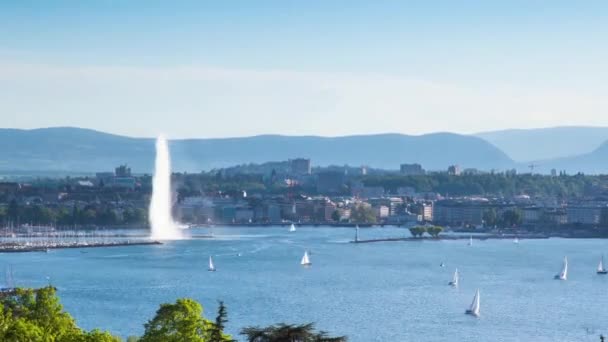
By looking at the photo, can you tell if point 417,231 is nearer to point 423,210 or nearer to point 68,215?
point 68,215

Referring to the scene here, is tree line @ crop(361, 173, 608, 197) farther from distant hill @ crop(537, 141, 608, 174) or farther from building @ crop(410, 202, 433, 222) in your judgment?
distant hill @ crop(537, 141, 608, 174)

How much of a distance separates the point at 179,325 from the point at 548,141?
15150cm

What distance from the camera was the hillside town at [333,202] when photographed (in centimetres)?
4847

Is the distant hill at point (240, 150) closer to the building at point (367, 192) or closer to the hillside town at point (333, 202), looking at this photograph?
the hillside town at point (333, 202)

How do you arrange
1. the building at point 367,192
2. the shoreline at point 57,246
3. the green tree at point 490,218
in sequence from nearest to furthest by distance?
the shoreline at point 57,246 → the green tree at point 490,218 → the building at point 367,192

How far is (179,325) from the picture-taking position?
956 centimetres

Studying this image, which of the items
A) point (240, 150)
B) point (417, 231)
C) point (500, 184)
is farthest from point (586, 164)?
point (417, 231)

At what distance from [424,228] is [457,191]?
78.2 feet

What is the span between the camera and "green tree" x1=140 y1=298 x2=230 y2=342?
9.50 m

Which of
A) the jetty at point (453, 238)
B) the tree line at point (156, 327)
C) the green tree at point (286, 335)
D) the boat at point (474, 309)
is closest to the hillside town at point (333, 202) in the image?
the jetty at point (453, 238)

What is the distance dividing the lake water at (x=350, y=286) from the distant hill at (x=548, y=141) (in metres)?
117

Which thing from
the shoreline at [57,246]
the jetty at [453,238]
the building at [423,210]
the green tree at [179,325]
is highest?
the building at [423,210]

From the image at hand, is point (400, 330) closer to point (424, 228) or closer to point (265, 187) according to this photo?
point (424, 228)

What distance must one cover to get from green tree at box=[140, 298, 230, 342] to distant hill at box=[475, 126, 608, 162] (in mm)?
140708
